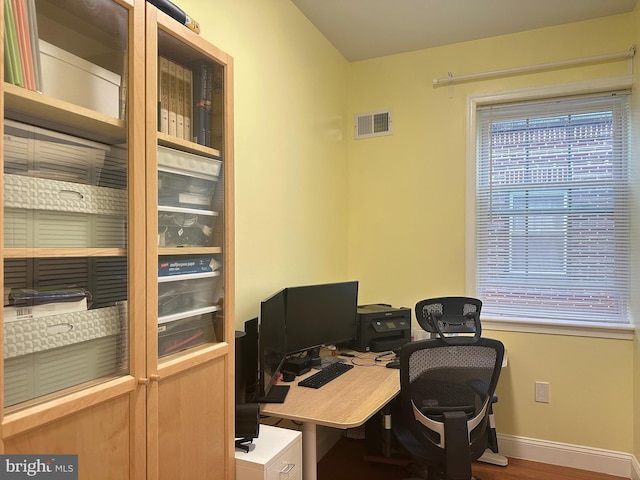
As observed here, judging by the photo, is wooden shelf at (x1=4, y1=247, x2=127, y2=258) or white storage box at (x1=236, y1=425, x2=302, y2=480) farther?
white storage box at (x1=236, y1=425, x2=302, y2=480)

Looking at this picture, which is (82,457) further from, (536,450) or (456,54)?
(456,54)

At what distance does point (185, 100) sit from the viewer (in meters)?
1.56

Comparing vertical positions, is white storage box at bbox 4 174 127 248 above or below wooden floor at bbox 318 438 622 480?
above

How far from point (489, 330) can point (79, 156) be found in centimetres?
284

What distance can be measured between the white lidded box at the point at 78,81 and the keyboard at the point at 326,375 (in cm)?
159

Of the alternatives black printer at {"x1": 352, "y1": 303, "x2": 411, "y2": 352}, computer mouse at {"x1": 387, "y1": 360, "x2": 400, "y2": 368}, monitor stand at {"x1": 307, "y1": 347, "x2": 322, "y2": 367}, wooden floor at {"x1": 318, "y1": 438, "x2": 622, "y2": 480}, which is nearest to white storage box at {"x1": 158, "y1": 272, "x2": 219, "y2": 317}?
monitor stand at {"x1": 307, "y1": 347, "x2": 322, "y2": 367}

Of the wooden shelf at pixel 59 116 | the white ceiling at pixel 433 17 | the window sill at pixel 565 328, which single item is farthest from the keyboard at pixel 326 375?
the white ceiling at pixel 433 17

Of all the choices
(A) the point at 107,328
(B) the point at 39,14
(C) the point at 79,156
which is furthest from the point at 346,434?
(B) the point at 39,14

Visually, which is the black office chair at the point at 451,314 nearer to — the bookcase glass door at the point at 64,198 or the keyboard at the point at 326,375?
the keyboard at the point at 326,375

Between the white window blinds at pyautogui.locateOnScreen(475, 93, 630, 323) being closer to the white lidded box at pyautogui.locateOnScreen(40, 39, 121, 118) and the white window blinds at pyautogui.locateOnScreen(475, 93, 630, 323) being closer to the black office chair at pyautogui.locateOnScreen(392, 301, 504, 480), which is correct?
the black office chair at pyautogui.locateOnScreen(392, 301, 504, 480)

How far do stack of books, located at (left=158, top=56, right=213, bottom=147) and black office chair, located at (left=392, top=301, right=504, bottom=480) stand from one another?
4.20 ft

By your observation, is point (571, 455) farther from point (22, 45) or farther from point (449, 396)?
point (22, 45)

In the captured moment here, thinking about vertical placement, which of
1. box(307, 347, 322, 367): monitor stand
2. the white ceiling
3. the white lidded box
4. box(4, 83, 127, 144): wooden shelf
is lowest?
box(307, 347, 322, 367): monitor stand

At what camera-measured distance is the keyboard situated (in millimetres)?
2297
